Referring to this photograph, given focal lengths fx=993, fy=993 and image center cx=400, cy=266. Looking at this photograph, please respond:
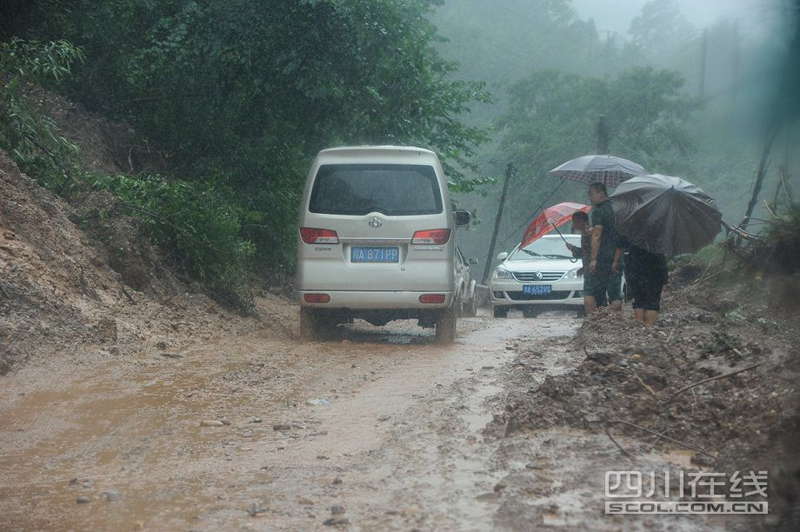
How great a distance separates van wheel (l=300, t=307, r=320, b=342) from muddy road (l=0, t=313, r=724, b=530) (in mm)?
1970

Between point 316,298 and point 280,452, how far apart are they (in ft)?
16.4

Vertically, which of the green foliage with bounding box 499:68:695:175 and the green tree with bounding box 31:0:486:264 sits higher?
the green foliage with bounding box 499:68:695:175

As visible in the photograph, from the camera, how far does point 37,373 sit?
7605 millimetres

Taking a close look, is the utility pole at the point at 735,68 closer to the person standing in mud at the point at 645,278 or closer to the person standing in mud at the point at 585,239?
the person standing in mud at the point at 645,278

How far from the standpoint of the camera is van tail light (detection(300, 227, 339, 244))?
34.6 ft

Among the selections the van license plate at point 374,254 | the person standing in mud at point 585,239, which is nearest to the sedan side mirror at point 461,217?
the person standing in mud at point 585,239

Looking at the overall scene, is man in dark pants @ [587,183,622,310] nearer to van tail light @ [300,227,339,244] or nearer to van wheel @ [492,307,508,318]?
van tail light @ [300,227,339,244]

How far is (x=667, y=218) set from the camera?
9828mm

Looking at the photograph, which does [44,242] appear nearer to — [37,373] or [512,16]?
[37,373]

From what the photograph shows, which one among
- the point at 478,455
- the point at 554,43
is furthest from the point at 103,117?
the point at 554,43

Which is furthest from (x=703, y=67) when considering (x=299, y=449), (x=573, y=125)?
(x=573, y=125)

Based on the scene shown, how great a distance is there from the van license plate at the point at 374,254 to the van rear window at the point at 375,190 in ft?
1.29

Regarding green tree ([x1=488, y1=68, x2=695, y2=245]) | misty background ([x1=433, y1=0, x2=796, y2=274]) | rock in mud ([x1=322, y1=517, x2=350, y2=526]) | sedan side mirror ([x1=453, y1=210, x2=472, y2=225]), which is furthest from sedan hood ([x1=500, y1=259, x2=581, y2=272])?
green tree ([x1=488, y1=68, x2=695, y2=245])

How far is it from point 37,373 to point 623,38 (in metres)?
67.5
